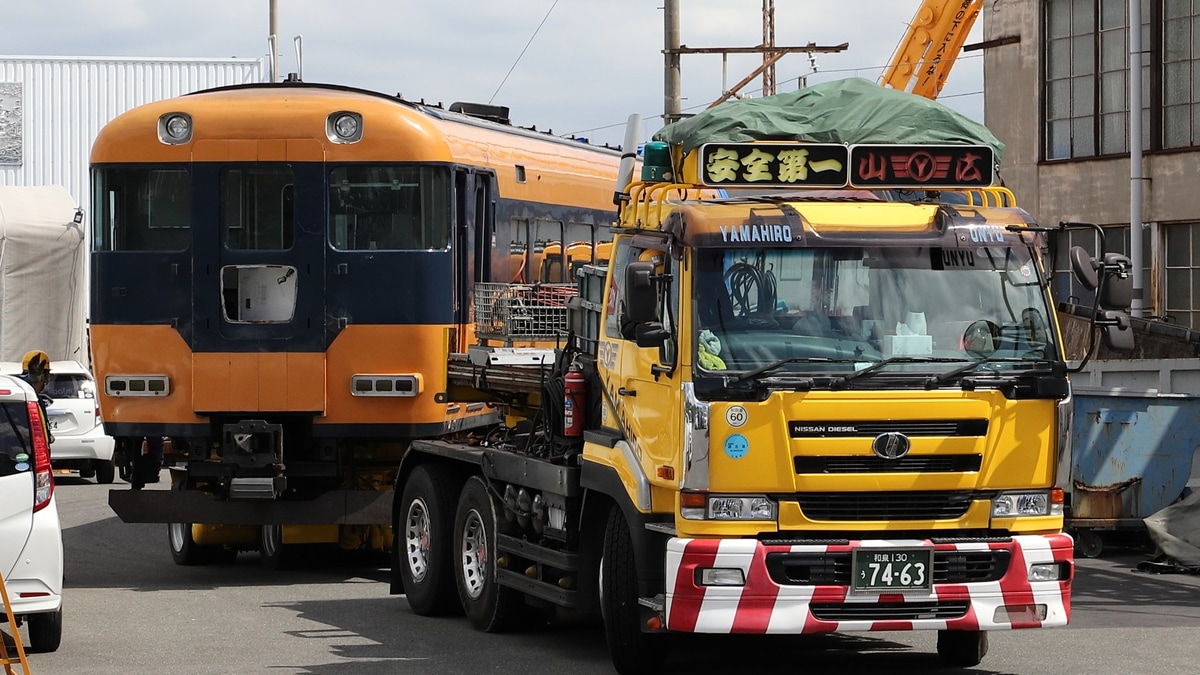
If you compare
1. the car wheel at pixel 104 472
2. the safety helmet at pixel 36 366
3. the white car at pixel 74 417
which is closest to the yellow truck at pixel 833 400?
the safety helmet at pixel 36 366

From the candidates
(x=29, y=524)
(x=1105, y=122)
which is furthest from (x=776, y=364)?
(x=1105, y=122)

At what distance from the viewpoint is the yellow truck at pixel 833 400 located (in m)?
9.59

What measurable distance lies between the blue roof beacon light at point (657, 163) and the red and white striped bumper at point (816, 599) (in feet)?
7.51

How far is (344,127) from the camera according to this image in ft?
49.9

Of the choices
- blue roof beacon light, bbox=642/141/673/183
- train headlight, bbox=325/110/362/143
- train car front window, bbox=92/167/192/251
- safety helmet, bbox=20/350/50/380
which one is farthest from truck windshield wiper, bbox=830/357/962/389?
safety helmet, bbox=20/350/50/380

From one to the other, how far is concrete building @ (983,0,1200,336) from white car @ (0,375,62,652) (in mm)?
15500

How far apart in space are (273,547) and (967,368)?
8.05 metres

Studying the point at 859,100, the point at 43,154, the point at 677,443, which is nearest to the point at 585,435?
the point at 677,443

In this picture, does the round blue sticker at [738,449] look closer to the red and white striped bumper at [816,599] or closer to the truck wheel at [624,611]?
the red and white striped bumper at [816,599]

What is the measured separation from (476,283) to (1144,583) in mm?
5692

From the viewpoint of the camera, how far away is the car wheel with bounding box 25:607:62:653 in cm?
1141

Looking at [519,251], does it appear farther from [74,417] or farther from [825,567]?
[74,417]

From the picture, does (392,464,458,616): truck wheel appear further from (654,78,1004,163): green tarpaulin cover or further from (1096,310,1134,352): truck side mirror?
(1096,310,1134,352): truck side mirror

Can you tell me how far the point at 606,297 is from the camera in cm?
1110
